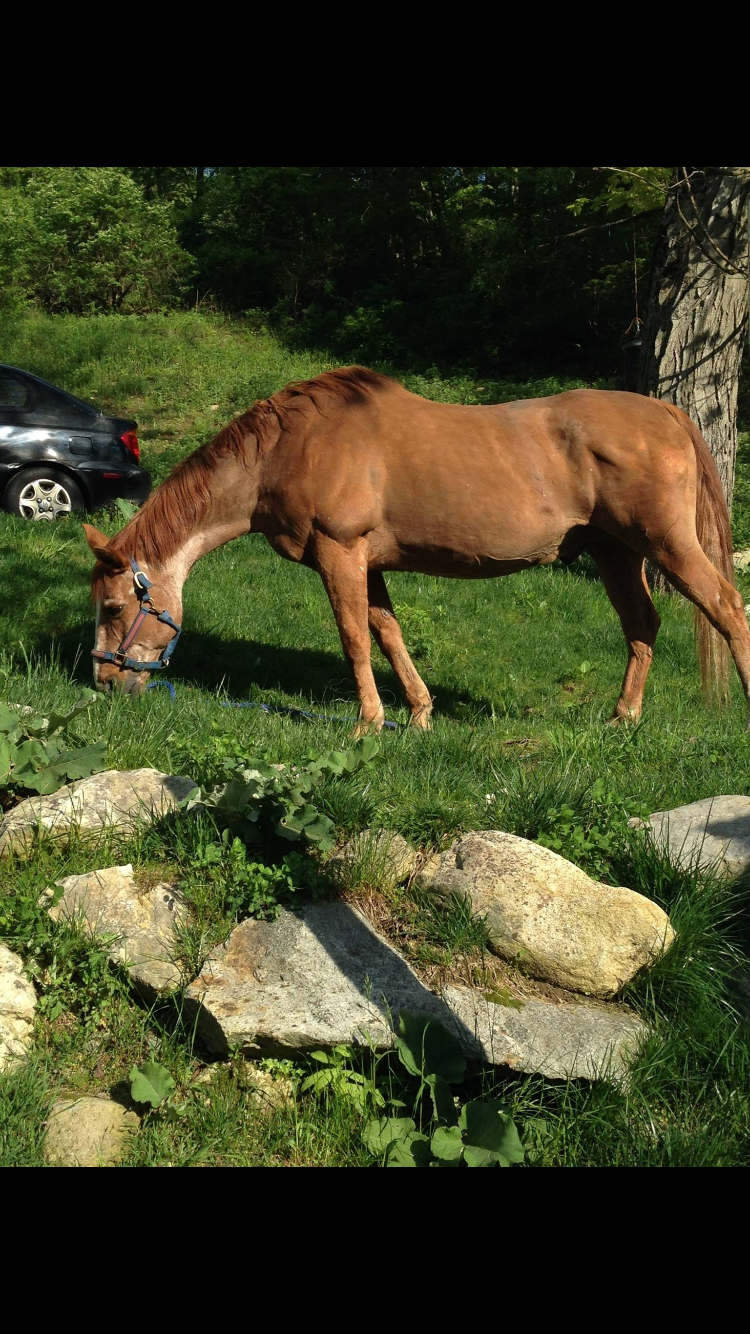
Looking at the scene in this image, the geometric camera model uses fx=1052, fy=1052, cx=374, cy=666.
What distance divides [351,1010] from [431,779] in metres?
1.39

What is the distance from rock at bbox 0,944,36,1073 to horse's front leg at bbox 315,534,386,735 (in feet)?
10.2

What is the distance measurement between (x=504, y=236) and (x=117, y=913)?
23574mm

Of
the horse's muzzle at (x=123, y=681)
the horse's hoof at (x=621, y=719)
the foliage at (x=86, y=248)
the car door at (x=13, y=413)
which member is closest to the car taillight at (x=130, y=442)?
the car door at (x=13, y=413)

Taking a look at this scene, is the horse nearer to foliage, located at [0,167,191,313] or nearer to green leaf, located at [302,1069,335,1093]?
green leaf, located at [302,1069,335,1093]

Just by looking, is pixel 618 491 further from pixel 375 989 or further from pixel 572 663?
pixel 375 989

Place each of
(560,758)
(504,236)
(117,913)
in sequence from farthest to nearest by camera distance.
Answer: (504,236) → (560,758) → (117,913)

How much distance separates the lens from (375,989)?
11.9ft

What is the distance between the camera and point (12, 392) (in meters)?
12.0

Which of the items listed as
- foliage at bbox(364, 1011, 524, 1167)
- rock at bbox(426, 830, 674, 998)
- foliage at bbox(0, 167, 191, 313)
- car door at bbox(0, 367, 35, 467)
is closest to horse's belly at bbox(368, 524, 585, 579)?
rock at bbox(426, 830, 674, 998)

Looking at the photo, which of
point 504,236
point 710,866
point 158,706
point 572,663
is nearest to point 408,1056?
point 710,866

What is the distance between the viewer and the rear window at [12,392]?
11.9 m

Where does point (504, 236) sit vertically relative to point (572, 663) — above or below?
above

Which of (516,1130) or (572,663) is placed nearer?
(516,1130)

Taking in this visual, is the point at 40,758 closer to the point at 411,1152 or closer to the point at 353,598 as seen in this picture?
the point at 411,1152
